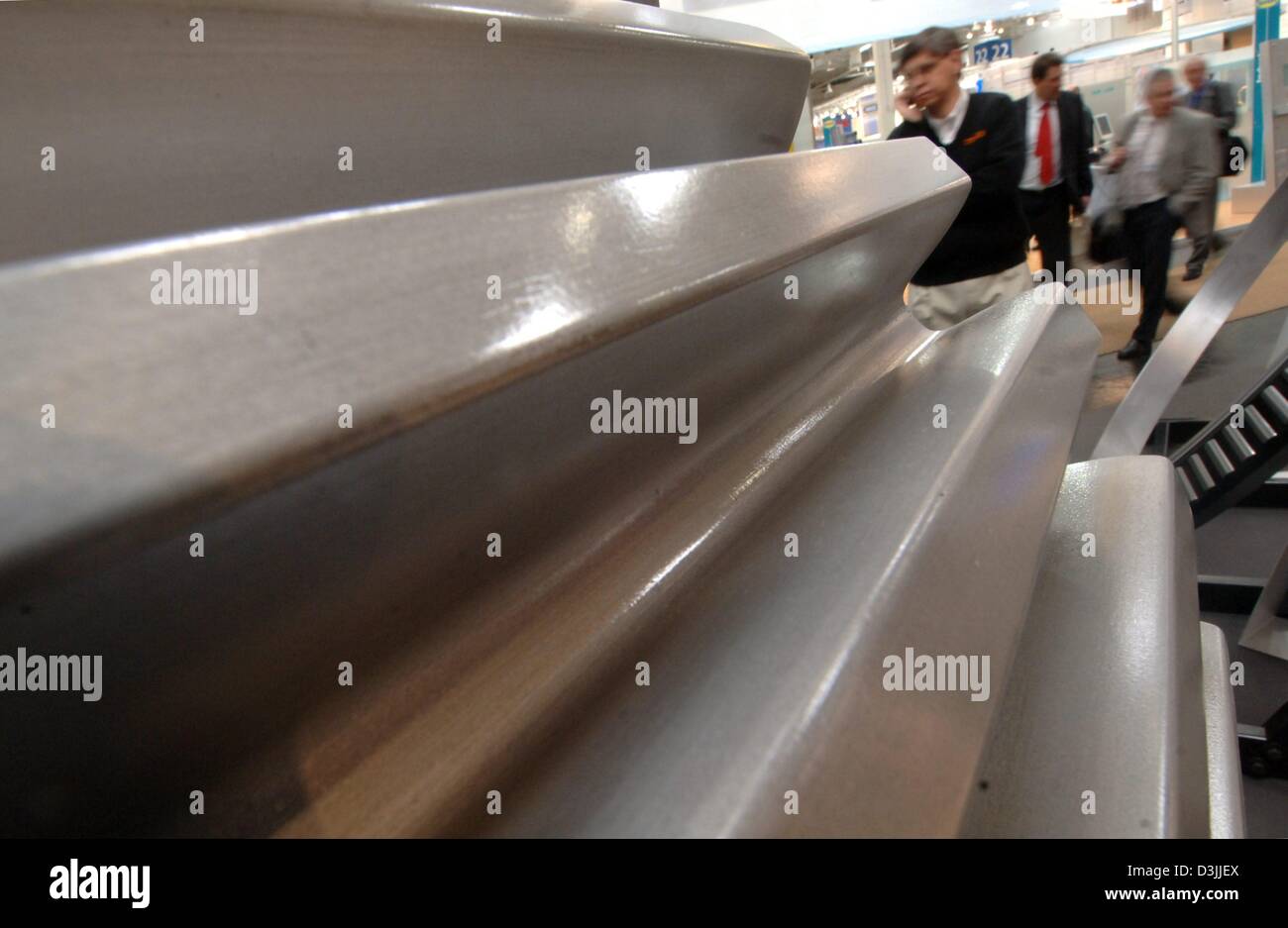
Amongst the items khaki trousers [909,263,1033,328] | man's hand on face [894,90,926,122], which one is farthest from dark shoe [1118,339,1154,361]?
man's hand on face [894,90,926,122]

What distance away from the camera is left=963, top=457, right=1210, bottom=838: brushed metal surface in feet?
1.11

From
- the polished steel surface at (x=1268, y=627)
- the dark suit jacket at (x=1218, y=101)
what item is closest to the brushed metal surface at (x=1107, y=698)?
the polished steel surface at (x=1268, y=627)

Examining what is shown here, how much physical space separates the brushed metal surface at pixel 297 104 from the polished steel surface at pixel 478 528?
52 mm

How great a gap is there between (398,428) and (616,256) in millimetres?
123

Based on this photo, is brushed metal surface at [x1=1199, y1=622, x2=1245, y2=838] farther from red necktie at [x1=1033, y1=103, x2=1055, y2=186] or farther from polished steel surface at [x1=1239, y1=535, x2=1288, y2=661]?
red necktie at [x1=1033, y1=103, x2=1055, y2=186]

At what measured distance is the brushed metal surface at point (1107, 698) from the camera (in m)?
0.34

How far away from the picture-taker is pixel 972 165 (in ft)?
5.27

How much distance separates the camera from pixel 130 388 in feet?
0.52

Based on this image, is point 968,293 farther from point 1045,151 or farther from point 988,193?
point 1045,151

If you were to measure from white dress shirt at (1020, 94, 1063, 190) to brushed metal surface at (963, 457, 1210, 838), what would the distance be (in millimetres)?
A: 2462

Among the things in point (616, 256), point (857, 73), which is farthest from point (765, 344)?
point (857, 73)
